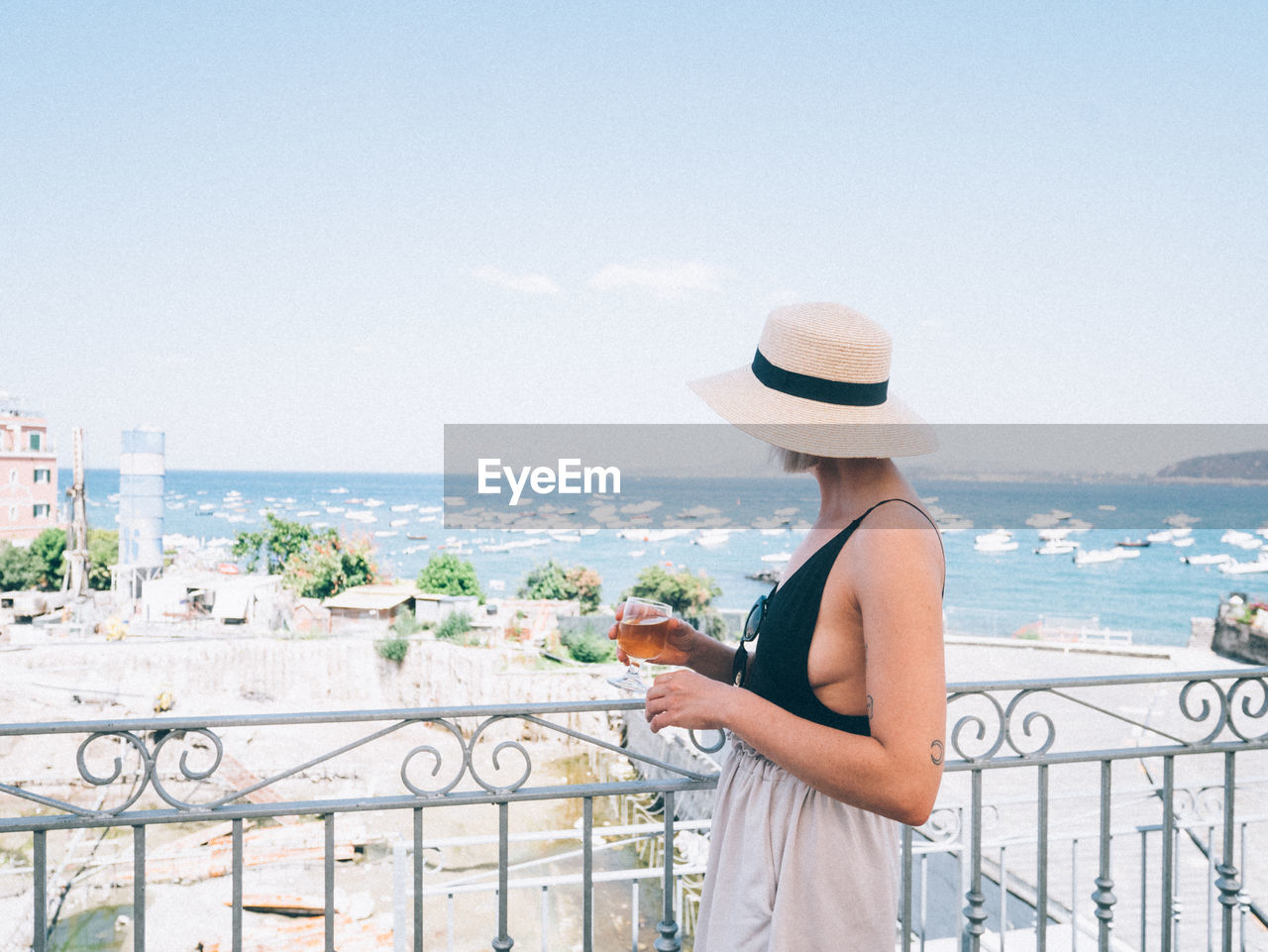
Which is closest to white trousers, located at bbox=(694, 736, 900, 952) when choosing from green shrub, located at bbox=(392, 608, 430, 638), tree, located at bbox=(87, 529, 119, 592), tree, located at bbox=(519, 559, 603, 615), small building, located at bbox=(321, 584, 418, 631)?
green shrub, located at bbox=(392, 608, 430, 638)

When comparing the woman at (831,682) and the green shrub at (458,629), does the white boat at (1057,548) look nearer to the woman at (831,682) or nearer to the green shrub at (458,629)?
the green shrub at (458,629)

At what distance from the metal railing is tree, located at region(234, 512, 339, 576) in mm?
8756

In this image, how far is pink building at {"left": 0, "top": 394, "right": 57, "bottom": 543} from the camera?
40156 millimetres

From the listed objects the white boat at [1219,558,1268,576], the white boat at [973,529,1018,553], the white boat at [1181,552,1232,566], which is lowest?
the white boat at [1219,558,1268,576]

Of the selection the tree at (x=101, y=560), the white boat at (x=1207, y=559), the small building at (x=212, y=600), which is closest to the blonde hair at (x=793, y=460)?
the small building at (x=212, y=600)

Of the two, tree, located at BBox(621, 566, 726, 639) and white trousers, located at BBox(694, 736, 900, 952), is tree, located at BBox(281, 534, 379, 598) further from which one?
white trousers, located at BBox(694, 736, 900, 952)

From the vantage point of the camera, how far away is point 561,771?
52.6 ft

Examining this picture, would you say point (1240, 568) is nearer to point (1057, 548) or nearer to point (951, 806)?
point (1057, 548)

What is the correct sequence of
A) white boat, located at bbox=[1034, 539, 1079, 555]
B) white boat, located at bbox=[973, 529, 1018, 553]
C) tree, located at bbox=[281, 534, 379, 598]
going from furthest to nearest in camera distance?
white boat, located at bbox=[973, 529, 1018, 553] → white boat, located at bbox=[1034, 539, 1079, 555] → tree, located at bbox=[281, 534, 379, 598]

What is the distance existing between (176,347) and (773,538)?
61.8 m

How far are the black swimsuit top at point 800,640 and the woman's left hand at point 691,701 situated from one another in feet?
0.23

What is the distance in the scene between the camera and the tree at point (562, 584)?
28.4 m

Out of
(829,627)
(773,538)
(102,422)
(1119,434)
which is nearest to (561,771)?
(829,627)

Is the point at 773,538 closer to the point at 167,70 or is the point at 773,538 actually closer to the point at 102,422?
the point at 167,70
